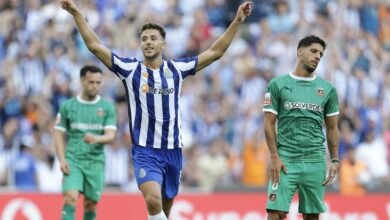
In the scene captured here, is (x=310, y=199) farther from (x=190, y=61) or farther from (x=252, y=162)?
(x=252, y=162)

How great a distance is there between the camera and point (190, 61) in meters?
12.8

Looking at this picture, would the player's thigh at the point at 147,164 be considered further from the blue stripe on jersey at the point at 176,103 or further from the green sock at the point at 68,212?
the green sock at the point at 68,212

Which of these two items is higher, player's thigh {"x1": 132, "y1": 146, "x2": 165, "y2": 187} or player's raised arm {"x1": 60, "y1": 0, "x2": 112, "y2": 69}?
player's raised arm {"x1": 60, "y1": 0, "x2": 112, "y2": 69}

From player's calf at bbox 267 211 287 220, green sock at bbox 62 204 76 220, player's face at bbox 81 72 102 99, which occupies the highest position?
player's face at bbox 81 72 102 99

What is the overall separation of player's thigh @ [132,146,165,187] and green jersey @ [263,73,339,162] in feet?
4.07

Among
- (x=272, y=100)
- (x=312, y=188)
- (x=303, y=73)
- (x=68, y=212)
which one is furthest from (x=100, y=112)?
(x=312, y=188)

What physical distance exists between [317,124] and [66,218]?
3919 millimetres

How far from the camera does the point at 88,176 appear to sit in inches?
611

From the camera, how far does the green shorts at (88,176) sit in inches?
606

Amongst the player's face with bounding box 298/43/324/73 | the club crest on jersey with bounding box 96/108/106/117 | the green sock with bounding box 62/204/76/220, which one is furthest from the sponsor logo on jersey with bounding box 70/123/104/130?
the player's face with bounding box 298/43/324/73

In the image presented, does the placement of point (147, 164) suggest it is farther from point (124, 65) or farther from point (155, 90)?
point (124, 65)

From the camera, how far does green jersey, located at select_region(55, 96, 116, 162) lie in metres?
15.5

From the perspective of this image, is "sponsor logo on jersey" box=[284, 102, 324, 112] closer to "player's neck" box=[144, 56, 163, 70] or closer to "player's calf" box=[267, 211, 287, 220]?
"player's calf" box=[267, 211, 287, 220]

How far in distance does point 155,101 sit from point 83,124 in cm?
310
